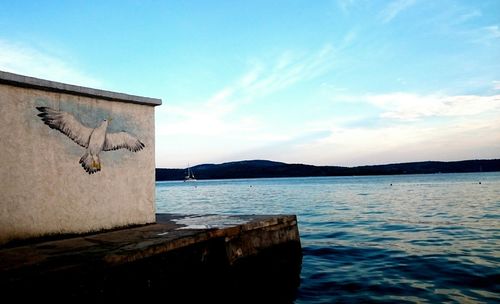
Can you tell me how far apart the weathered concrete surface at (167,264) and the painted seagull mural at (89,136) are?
1726 millimetres

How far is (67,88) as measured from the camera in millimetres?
7895

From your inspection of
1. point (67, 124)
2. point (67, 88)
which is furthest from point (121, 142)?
point (67, 88)

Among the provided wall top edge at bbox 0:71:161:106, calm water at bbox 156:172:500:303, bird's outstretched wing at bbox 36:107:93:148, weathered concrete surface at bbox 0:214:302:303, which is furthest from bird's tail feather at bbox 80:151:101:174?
calm water at bbox 156:172:500:303

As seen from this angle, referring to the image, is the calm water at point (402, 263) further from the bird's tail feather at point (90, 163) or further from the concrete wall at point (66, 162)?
the bird's tail feather at point (90, 163)

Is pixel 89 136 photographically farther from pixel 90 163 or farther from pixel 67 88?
pixel 67 88

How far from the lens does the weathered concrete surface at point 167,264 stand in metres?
4.92

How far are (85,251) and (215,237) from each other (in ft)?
9.28

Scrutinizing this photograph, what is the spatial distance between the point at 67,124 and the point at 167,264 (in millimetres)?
3743

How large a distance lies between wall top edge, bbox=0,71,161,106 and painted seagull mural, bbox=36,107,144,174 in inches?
18.3

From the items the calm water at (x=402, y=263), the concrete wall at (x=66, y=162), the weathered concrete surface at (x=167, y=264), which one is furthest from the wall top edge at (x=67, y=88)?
the calm water at (x=402, y=263)

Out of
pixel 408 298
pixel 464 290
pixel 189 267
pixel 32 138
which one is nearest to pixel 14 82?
pixel 32 138

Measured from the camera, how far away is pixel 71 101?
809cm

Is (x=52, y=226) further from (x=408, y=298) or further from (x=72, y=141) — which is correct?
(x=408, y=298)

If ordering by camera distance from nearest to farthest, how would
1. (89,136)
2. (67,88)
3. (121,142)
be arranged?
A: (67,88) → (89,136) → (121,142)
